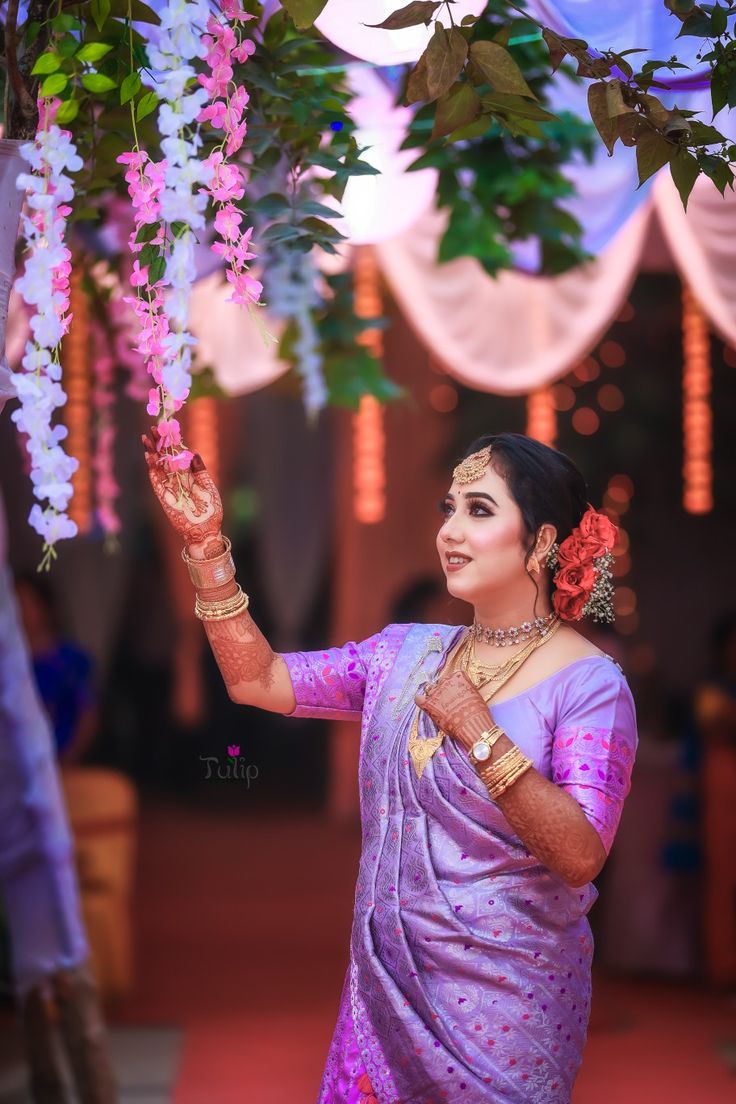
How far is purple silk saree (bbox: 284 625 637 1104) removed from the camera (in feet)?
5.60

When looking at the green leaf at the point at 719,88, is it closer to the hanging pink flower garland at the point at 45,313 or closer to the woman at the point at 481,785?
the woman at the point at 481,785

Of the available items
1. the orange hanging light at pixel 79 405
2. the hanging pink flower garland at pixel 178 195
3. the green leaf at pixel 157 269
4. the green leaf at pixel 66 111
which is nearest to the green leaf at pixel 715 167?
the hanging pink flower garland at pixel 178 195

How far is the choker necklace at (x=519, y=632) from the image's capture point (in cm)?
183

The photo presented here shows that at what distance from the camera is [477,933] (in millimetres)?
1717

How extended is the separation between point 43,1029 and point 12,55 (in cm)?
251

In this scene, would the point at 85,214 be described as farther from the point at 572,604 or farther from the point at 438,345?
the point at 438,345

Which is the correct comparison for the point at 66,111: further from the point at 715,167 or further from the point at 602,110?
the point at 715,167

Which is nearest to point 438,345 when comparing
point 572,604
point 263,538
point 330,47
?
point 330,47

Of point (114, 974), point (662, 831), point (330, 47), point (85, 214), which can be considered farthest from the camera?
point (662, 831)

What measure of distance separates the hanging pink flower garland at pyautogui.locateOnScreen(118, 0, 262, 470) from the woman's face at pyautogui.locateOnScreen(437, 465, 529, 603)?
14.6 inches

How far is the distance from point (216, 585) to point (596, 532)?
51 centimetres

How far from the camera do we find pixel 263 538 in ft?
30.5

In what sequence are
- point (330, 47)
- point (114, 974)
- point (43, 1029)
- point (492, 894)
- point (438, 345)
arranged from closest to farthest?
point (492, 894) < point (330, 47) < point (43, 1029) < point (438, 345) < point (114, 974)

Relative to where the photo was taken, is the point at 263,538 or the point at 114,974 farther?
the point at 263,538
